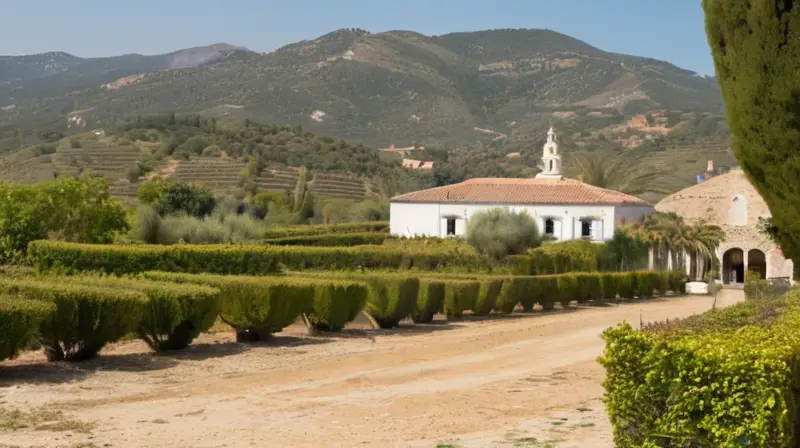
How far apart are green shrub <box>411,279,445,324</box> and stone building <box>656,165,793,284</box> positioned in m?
30.1

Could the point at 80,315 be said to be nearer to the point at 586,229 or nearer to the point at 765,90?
the point at 765,90

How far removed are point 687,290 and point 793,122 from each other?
117ft

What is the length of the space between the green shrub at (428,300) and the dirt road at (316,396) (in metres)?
4.38

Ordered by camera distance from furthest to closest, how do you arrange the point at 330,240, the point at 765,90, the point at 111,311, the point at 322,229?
the point at 322,229 < the point at 330,240 < the point at 111,311 < the point at 765,90

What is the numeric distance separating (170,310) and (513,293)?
13797mm

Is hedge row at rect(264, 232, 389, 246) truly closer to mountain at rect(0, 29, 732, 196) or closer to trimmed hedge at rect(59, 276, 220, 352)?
trimmed hedge at rect(59, 276, 220, 352)

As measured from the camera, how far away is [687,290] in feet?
147

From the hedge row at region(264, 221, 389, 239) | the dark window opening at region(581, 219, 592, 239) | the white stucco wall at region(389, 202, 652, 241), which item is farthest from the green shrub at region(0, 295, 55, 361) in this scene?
the dark window opening at region(581, 219, 592, 239)

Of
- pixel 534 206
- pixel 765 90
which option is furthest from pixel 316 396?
pixel 534 206

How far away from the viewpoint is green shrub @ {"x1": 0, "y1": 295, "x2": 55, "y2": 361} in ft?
38.3

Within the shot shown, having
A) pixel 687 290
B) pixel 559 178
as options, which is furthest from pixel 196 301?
pixel 559 178

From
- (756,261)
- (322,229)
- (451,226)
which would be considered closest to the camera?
(322,229)

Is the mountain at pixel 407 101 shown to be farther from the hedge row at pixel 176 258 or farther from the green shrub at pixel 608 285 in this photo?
the hedge row at pixel 176 258

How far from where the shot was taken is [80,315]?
13.6 meters
